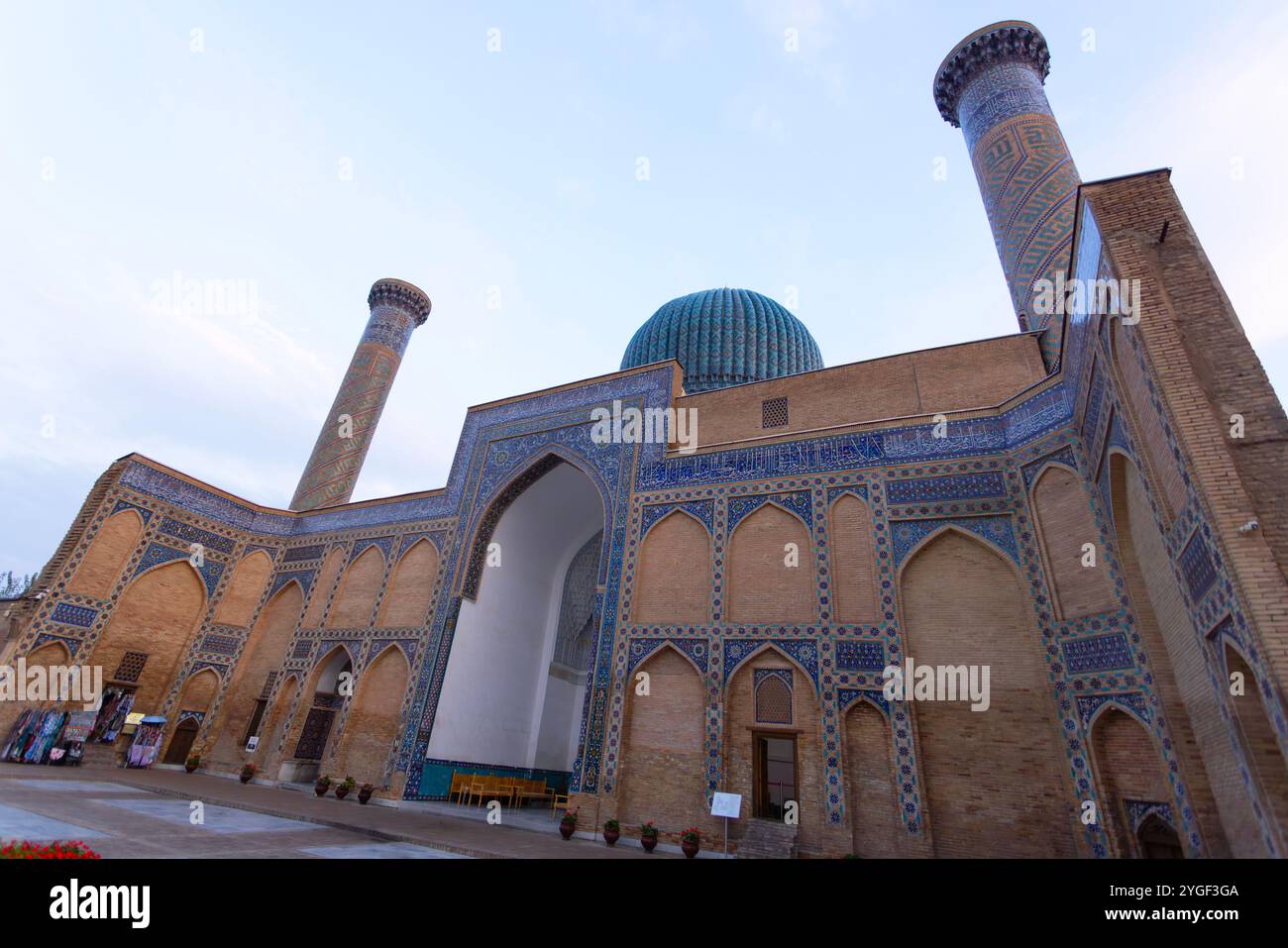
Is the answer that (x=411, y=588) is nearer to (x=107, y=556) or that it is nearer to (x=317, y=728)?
(x=317, y=728)

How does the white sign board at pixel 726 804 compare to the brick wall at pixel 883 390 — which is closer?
the white sign board at pixel 726 804

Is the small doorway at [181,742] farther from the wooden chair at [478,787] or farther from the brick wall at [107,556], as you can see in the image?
the wooden chair at [478,787]

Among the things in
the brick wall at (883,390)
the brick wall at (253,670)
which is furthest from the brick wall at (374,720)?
the brick wall at (883,390)

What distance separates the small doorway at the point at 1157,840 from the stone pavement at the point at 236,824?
4516 mm

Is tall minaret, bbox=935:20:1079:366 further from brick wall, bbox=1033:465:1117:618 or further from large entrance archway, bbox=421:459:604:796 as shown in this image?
large entrance archway, bbox=421:459:604:796

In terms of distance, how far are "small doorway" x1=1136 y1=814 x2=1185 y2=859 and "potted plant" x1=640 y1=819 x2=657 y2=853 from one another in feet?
15.5

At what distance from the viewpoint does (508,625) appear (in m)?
11.9

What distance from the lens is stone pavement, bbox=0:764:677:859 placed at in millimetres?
4758

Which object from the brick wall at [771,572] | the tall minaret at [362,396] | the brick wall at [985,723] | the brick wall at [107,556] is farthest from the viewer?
the tall minaret at [362,396]

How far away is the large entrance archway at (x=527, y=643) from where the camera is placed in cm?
1061

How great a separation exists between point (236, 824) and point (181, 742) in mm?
7934

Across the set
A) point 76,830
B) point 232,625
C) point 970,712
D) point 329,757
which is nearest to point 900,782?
point 970,712

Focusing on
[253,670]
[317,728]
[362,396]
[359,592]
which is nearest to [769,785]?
[317,728]

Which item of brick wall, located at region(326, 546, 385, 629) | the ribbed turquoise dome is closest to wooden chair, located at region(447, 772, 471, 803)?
brick wall, located at region(326, 546, 385, 629)
